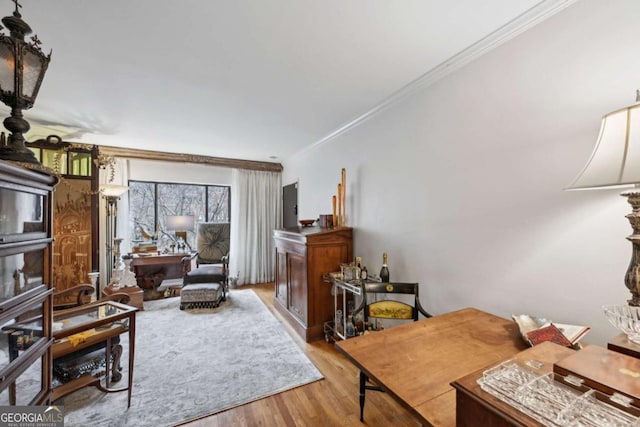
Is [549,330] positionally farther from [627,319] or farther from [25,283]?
[25,283]

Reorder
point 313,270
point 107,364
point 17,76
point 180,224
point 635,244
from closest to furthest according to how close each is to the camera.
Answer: point 635,244
point 17,76
point 107,364
point 313,270
point 180,224

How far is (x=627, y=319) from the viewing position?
2.88 feet

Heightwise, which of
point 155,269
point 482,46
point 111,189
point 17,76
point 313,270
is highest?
point 482,46

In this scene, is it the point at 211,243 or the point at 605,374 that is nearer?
the point at 605,374

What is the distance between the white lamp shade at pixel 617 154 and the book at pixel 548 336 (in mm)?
676

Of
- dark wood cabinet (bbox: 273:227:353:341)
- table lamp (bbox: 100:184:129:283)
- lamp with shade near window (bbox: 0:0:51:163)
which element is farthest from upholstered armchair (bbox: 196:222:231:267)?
lamp with shade near window (bbox: 0:0:51:163)

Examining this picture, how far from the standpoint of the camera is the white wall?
125cm

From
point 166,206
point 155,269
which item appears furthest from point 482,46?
point 155,269

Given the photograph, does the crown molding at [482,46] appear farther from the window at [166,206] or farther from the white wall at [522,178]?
the window at [166,206]

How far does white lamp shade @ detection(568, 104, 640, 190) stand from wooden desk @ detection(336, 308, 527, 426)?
2.63ft

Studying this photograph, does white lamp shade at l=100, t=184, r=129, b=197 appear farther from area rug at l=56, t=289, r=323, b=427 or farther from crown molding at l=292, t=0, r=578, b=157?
crown molding at l=292, t=0, r=578, b=157

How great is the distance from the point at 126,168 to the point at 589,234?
587 cm

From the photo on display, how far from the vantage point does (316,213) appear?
4.12 meters

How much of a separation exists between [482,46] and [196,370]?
Result: 3.50 metres
